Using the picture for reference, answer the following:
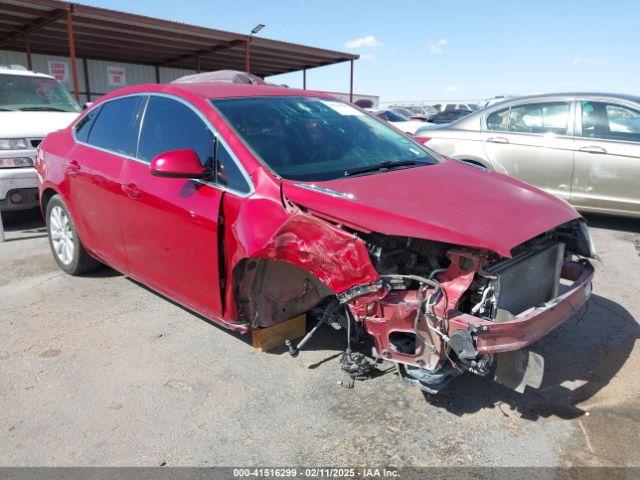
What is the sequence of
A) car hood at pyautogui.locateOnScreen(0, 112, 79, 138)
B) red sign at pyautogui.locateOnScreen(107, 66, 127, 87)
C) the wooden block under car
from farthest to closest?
red sign at pyautogui.locateOnScreen(107, 66, 127, 87)
car hood at pyautogui.locateOnScreen(0, 112, 79, 138)
the wooden block under car

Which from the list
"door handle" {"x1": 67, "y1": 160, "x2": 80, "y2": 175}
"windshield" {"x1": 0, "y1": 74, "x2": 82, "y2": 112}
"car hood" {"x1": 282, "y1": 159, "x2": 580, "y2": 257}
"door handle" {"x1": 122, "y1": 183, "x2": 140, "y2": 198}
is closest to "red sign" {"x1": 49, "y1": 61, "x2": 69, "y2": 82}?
"windshield" {"x1": 0, "y1": 74, "x2": 82, "y2": 112}

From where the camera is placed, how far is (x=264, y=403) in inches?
113

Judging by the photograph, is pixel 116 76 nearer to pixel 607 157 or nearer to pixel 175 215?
pixel 607 157

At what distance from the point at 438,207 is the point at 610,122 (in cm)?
467

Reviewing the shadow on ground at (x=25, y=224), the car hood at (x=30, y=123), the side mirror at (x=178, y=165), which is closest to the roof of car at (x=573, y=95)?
the side mirror at (x=178, y=165)

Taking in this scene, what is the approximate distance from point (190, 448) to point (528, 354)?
1702mm

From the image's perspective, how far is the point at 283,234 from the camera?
266cm

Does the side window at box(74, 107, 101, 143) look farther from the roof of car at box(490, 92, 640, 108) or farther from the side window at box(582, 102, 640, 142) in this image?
the side window at box(582, 102, 640, 142)

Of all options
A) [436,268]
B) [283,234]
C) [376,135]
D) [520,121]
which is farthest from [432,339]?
[520,121]

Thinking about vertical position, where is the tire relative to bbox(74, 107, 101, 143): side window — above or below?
below

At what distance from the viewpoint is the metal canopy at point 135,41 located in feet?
37.8

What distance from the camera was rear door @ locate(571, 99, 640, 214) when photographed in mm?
5926

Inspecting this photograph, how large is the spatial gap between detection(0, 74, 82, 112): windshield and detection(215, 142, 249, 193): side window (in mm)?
5554

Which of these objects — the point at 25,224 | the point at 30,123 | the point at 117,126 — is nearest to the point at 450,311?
the point at 117,126
